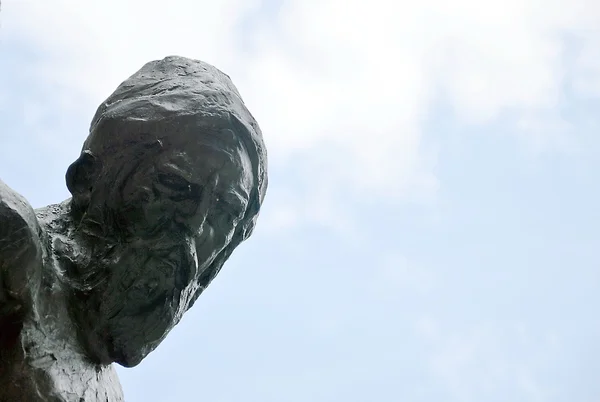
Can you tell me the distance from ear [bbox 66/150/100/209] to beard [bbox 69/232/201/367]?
0.16 m

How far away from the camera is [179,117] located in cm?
191

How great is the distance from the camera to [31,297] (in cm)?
169

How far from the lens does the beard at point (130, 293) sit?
1858 millimetres

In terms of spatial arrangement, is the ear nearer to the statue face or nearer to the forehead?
the statue face

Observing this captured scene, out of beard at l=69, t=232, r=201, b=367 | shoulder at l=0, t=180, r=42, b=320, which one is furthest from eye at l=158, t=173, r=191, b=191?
shoulder at l=0, t=180, r=42, b=320

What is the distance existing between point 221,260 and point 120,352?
36 cm

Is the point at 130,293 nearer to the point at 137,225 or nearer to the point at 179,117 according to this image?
the point at 137,225

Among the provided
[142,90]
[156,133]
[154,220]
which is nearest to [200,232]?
[154,220]

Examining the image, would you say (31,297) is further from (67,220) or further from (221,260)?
(221,260)

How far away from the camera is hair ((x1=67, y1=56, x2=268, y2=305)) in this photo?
1.91 meters

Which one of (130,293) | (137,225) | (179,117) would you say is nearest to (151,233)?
(137,225)

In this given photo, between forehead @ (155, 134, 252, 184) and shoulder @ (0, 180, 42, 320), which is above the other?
forehead @ (155, 134, 252, 184)

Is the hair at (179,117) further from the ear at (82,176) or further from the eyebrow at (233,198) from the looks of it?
the eyebrow at (233,198)

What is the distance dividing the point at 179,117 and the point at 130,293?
407mm
